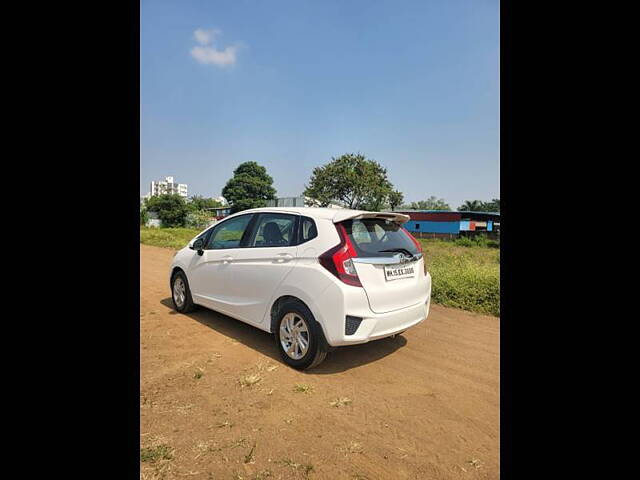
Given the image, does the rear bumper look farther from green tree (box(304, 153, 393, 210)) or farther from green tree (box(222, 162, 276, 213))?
green tree (box(222, 162, 276, 213))

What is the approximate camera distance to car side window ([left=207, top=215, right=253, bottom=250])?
4508 millimetres

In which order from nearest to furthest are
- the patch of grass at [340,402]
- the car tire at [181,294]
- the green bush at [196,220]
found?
the patch of grass at [340,402]
the car tire at [181,294]
the green bush at [196,220]

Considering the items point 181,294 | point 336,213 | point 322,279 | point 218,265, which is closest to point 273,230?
point 336,213

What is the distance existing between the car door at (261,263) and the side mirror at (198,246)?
2.79ft

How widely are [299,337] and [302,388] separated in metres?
0.51

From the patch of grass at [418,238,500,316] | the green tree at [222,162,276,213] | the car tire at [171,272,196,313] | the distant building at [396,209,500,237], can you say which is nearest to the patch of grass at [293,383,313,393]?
the car tire at [171,272,196,313]

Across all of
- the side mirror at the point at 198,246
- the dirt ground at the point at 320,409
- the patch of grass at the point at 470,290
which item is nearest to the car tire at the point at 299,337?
the dirt ground at the point at 320,409

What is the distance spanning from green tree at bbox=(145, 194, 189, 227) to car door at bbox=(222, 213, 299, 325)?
119 ft

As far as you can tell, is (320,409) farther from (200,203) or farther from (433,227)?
(200,203)

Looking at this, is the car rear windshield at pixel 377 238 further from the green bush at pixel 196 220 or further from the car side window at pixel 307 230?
the green bush at pixel 196 220

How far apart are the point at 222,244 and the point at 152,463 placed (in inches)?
116

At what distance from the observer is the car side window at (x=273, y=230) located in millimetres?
3842
